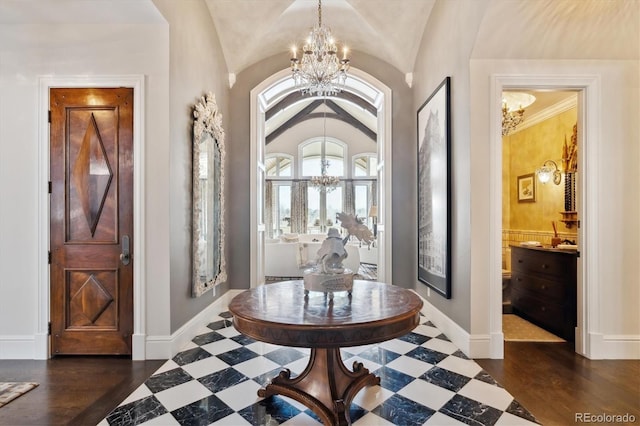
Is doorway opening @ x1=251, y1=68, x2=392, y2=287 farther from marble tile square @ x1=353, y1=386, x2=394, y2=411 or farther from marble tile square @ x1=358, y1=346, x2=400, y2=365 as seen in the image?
marble tile square @ x1=353, y1=386, x2=394, y2=411

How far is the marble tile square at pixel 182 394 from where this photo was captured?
6.81ft

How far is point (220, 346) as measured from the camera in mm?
3055

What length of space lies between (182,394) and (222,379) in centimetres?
29

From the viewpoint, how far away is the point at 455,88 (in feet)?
10.2

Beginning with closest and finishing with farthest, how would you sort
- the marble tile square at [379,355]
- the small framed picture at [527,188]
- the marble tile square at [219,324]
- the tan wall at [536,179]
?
1. the marble tile square at [379,355]
2. the marble tile square at [219,324]
3. the tan wall at [536,179]
4. the small framed picture at [527,188]

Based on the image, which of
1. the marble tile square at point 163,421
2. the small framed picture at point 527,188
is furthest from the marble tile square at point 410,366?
the small framed picture at point 527,188

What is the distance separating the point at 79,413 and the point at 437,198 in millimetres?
3342

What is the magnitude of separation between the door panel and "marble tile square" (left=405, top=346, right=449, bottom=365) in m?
2.44

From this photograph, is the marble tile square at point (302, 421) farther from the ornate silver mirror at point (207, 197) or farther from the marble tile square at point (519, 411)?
the ornate silver mirror at point (207, 197)

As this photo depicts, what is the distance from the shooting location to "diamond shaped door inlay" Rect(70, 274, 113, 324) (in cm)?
286

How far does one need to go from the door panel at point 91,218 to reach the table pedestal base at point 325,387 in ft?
5.34

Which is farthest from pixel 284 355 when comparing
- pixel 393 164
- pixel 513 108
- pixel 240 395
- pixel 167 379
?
pixel 513 108

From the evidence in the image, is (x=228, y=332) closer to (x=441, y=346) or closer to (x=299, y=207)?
(x=441, y=346)

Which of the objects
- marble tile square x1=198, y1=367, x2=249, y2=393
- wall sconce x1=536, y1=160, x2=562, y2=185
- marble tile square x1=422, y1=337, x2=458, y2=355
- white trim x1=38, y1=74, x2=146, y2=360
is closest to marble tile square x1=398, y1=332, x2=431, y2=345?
marble tile square x1=422, y1=337, x2=458, y2=355
